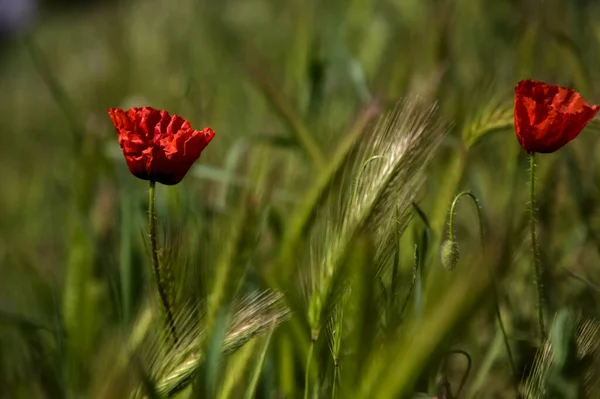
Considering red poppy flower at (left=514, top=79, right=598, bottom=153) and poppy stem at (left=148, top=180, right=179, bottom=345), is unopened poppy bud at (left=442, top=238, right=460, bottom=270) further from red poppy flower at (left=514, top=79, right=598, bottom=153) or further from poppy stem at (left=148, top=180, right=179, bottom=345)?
poppy stem at (left=148, top=180, right=179, bottom=345)

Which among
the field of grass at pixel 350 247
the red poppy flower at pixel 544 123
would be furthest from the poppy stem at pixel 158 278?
the red poppy flower at pixel 544 123

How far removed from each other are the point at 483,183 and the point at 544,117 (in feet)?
1.64

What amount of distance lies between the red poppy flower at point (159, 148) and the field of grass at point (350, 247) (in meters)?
0.06

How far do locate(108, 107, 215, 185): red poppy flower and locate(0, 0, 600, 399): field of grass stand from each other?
0.06 m

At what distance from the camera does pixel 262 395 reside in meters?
0.71

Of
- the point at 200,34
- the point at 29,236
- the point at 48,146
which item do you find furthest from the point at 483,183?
the point at 48,146

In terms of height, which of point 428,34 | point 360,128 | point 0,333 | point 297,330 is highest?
point 428,34

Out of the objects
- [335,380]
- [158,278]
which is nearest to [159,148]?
[158,278]

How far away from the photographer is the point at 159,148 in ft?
2.04

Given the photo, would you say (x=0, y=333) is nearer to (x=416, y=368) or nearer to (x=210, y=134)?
(x=210, y=134)

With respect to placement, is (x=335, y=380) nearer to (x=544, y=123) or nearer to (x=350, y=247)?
(x=350, y=247)

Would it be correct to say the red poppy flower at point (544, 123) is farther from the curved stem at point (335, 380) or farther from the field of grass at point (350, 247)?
the curved stem at point (335, 380)

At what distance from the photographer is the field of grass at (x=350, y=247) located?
0.53 meters

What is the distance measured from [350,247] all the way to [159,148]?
0.18 metres
